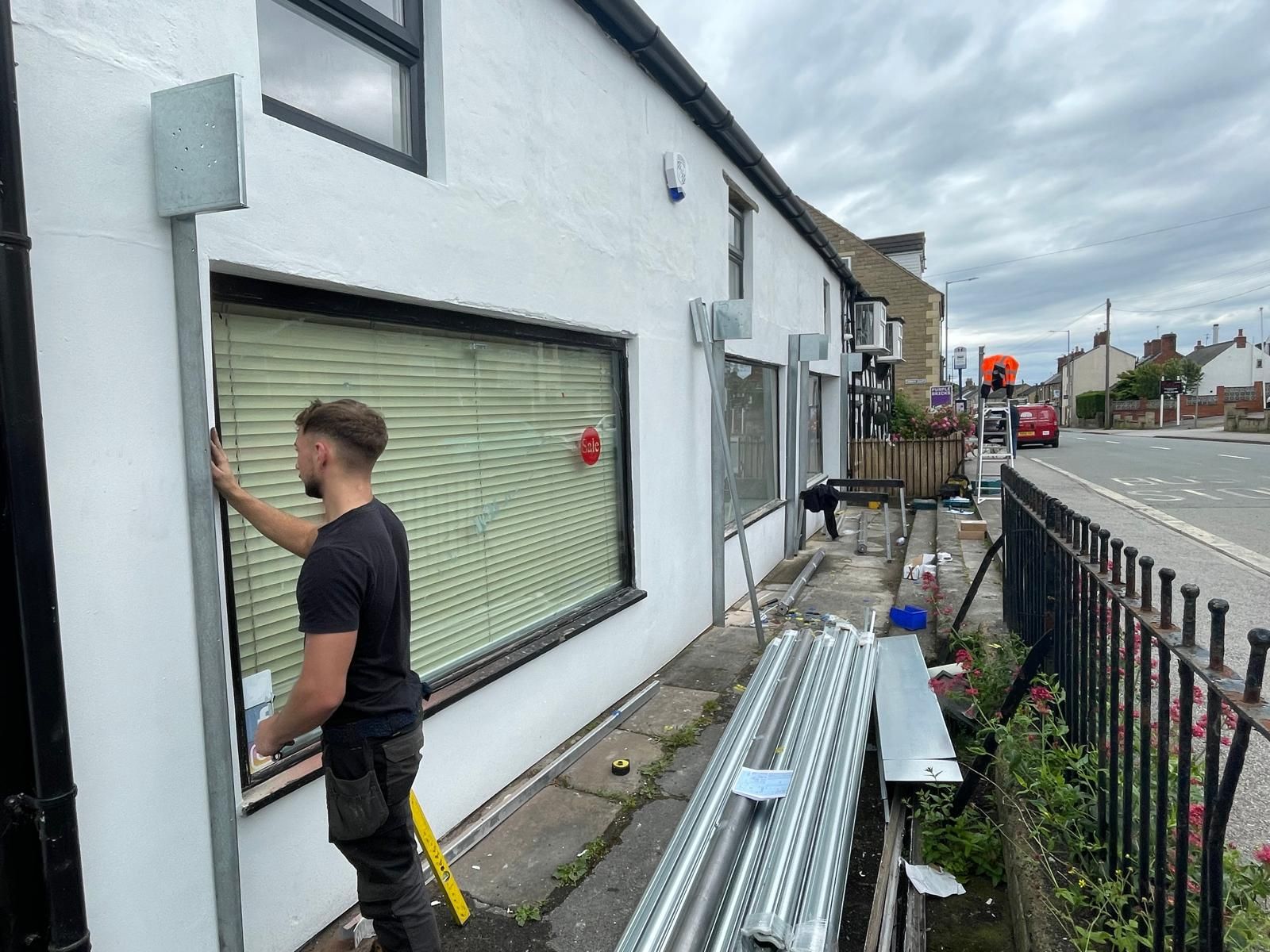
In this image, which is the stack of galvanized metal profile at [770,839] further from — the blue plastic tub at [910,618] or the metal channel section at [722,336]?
the blue plastic tub at [910,618]

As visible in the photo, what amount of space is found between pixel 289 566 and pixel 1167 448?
30.1m

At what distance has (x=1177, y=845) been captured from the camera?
1.80 m

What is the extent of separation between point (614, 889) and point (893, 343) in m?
19.0

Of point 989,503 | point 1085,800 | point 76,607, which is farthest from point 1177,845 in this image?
point 989,503

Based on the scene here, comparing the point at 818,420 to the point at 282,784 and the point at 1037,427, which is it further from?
the point at 1037,427

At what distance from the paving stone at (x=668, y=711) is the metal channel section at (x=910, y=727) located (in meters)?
1.13

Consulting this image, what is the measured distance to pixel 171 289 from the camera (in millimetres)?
2133

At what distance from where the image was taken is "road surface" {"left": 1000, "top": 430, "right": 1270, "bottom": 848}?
3.83 metres

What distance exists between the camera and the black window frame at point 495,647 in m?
2.43

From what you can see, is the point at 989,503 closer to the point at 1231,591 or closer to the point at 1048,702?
the point at 1231,591

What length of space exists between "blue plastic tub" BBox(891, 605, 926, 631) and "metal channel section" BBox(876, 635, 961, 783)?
1252mm

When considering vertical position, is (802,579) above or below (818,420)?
below

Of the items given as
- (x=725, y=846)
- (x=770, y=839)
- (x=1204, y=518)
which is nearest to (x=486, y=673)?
(x=725, y=846)

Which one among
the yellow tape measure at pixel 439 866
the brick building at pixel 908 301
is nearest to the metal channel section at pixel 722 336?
the yellow tape measure at pixel 439 866
